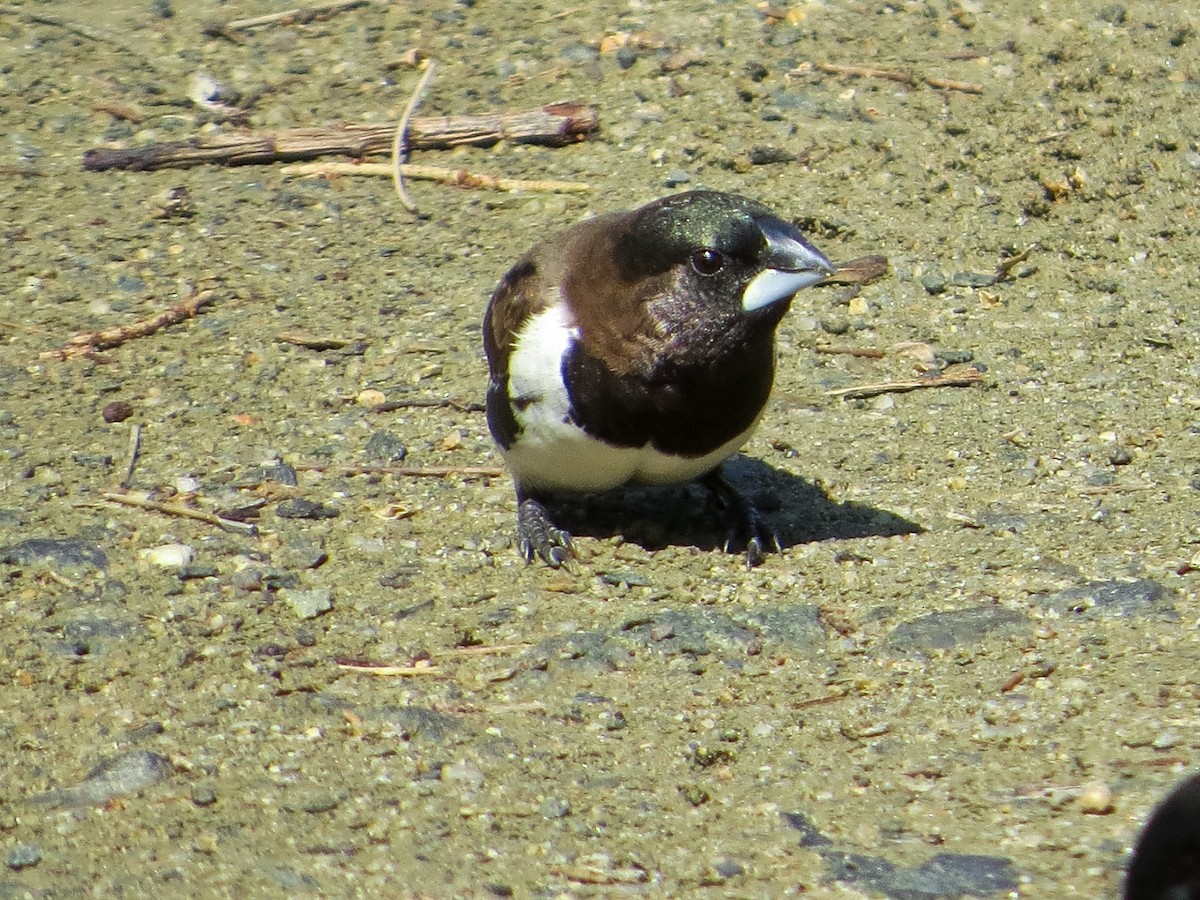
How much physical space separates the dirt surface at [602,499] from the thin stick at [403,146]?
8 centimetres

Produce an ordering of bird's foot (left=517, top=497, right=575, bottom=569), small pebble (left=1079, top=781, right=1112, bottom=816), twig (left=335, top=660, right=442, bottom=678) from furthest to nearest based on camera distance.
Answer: bird's foot (left=517, top=497, right=575, bottom=569) → twig (left=335, top=660, right=442, bottom=678) → small pebble (left=1079, top=781, right=1112, bottom=816)

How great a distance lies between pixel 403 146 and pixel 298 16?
1.52 metres

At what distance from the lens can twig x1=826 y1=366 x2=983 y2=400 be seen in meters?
6.36

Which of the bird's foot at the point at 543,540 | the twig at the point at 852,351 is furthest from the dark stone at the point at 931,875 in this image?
the twig at the point at 852,351

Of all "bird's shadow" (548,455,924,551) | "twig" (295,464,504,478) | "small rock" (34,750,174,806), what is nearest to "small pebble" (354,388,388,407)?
"twig" (295,464,504,478)

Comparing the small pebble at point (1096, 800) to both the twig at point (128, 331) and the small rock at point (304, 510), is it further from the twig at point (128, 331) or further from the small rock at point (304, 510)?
the twig at point (128, 331)

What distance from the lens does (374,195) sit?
7770mm

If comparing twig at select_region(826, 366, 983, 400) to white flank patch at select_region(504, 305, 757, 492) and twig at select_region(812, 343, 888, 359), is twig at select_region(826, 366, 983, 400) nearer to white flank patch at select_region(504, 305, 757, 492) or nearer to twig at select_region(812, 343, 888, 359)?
twig at select_region(812, 343, 888, 359)

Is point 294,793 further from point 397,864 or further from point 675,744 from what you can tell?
point 675,744

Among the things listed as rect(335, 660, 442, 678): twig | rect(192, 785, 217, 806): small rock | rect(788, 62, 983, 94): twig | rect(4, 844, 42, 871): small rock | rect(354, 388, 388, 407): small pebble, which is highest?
rect(4, 844, 42, 871): small rock

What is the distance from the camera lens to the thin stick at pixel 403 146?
7699 millimetres

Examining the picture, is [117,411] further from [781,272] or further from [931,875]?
[931,875]

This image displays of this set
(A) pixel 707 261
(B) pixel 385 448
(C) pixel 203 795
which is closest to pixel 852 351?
(A) pixel 707 261

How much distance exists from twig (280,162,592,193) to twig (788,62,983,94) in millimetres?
1460
